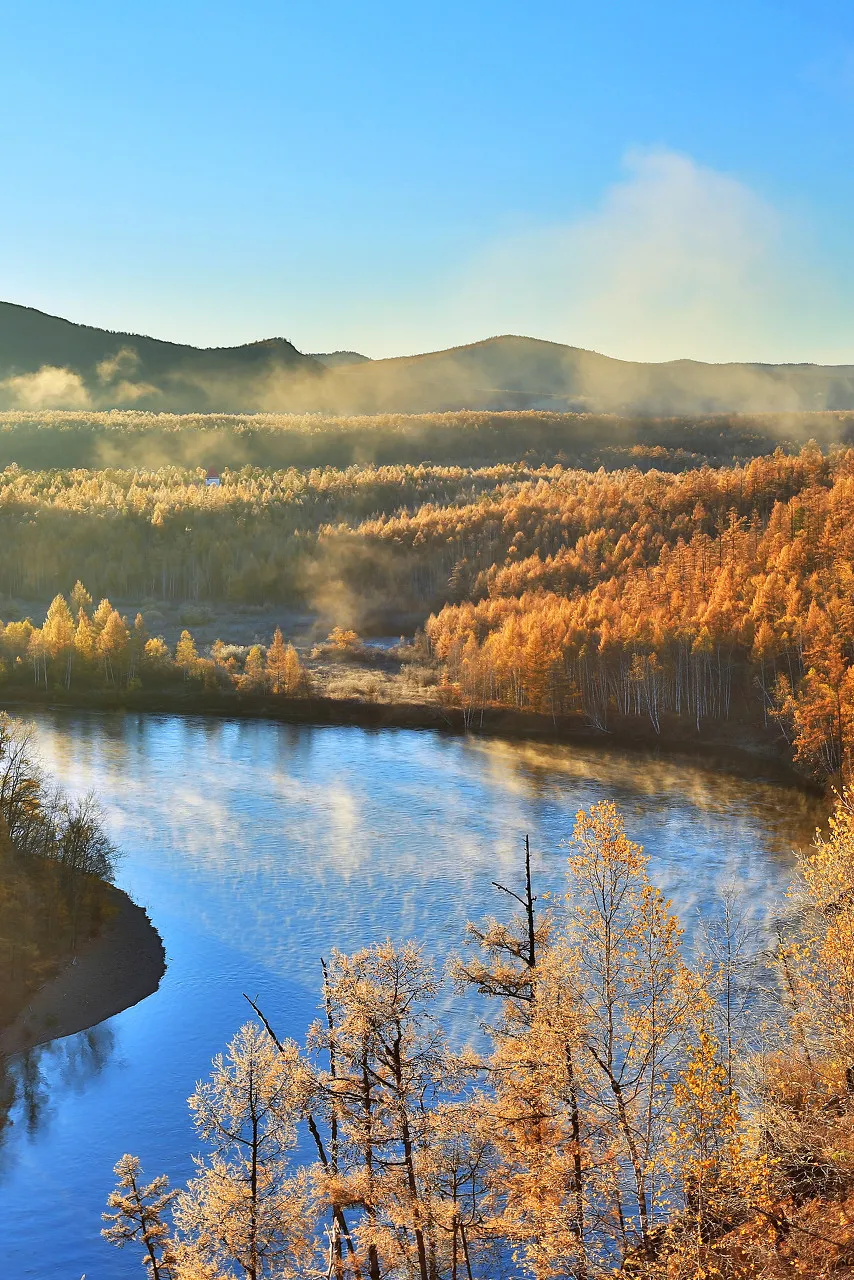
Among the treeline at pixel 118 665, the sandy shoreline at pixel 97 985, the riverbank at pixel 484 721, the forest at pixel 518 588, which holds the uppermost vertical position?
the forest at pixel 518 588

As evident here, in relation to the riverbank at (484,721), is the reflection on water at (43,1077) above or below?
below

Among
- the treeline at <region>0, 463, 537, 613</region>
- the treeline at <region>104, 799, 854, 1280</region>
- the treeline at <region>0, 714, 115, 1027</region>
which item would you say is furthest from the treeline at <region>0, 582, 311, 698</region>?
the treeline at <region>104, 799, 854, 1280</region>

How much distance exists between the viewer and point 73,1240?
25484 mm

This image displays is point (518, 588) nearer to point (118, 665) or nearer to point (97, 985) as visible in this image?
point (118, 665)

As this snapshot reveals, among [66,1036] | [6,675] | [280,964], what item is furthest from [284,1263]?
[6,675]

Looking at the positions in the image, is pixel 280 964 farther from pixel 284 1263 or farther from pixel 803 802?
pixel 803 802

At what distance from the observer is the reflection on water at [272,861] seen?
29.6 metres

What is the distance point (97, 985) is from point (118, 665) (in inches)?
2499

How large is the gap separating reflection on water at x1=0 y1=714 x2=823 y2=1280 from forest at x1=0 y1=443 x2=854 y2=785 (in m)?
8.98

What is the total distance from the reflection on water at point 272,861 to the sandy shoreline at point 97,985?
0.71 metres

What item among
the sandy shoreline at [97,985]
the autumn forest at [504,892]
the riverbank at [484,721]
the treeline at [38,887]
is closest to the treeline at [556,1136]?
the autumn forest at [504,892]

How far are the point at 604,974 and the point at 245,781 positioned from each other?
52.3 meters

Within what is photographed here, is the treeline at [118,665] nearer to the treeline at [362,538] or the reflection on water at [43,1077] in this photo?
the treeline at [362,538]

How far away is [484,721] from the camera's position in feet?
284
